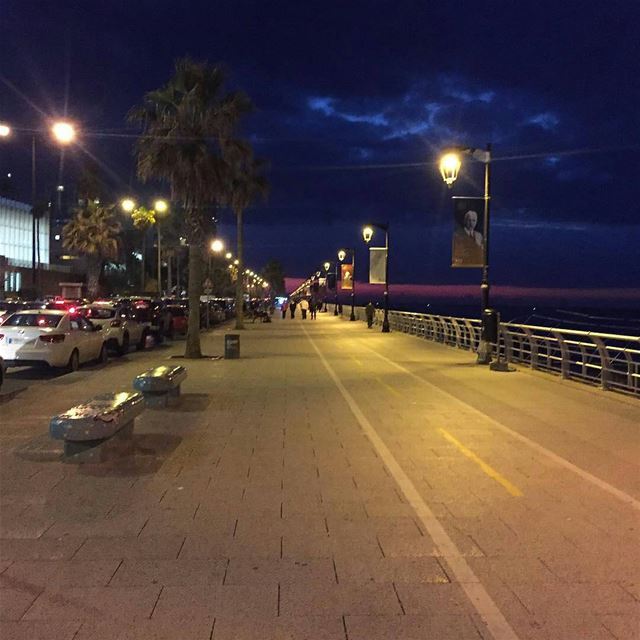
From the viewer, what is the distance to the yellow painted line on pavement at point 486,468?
25.6 feet

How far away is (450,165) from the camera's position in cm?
1995

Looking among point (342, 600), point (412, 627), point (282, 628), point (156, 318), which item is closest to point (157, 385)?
point (342, 600)

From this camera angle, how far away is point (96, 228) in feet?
200

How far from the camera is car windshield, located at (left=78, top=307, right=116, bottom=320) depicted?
83.1 ft

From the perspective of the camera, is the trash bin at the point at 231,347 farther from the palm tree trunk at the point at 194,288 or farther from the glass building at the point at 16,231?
the glass building at the point at 16,231

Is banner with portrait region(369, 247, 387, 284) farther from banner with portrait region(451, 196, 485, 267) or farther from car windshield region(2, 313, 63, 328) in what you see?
car windshield region(2, 313, 63, 328)

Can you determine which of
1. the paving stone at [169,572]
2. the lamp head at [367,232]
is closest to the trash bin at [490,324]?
the paving stone at [169,572]

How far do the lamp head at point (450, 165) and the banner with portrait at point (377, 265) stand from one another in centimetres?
2447

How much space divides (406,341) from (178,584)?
1136 inches

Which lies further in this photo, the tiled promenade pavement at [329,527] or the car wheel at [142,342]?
the car wheel at [142,342]

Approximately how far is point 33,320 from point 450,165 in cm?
1124

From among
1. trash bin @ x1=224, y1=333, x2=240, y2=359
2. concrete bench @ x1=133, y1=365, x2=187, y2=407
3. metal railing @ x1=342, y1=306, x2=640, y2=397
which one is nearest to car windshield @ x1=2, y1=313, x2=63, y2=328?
trash bin @ x1=224, y1=333, x2=240, y2=359

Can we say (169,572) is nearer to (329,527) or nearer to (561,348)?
(329,527)

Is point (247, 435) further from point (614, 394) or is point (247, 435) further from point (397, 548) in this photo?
point (614, 394)
